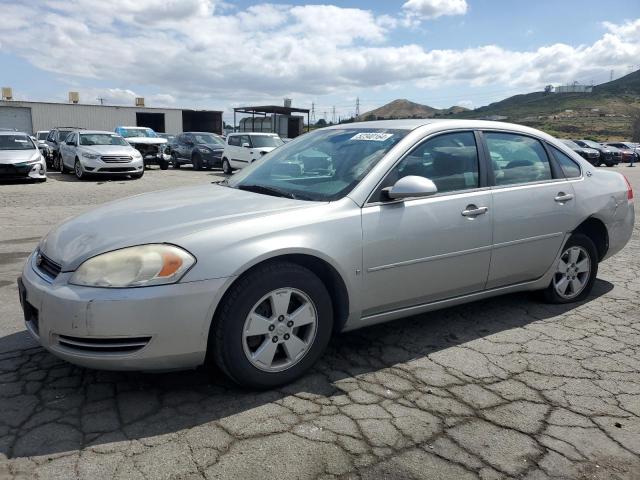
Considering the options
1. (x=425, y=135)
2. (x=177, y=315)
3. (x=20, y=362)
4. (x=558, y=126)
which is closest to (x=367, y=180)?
(x=425, y=135)

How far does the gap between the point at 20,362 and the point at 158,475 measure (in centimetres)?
162

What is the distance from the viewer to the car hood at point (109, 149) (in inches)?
634

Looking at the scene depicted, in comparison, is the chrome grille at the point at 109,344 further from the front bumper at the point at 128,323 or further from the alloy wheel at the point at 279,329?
the alloy wheel at the point at 279,329

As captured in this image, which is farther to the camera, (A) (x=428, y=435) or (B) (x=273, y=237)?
(B) (x=273, y=237)

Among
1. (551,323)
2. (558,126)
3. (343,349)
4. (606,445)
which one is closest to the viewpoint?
(606,445)

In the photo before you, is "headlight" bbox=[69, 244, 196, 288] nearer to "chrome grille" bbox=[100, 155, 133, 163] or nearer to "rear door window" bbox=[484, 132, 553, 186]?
"rear door window" bbox=[484, 132, 553, 186]

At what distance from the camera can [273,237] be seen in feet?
9.39

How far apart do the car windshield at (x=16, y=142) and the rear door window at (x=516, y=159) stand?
1484 cm

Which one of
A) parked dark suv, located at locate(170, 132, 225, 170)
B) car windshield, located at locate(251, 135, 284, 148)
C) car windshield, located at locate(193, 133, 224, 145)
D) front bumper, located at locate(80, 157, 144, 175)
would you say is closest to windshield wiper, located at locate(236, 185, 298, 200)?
front bumper, located at locate(80, 157, 144, 175)

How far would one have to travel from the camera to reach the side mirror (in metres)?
3.21

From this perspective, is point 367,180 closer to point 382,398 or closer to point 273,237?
point 273,237

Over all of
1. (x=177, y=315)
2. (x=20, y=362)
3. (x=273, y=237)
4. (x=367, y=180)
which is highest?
(x=367, y=180)

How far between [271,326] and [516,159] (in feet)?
8.11

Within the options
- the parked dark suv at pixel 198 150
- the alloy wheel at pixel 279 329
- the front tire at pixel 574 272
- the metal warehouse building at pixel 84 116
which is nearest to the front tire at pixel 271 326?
the alloy wheel at pixel 279 329
